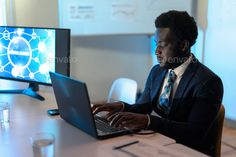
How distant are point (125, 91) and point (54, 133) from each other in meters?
0.98

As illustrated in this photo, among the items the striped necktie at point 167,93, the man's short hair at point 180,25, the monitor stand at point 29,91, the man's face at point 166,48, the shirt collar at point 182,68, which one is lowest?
the monitor stand at point 29,91

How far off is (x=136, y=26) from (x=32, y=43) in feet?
4.87

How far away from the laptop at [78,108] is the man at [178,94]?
0.19 feet

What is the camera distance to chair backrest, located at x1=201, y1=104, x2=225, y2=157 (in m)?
1.58

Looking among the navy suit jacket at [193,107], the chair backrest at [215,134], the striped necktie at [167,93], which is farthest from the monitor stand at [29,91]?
the chair backrest at [215,134]

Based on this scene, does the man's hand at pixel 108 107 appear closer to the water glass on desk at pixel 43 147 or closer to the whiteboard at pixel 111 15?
the water glass on desk at pixel 43 147

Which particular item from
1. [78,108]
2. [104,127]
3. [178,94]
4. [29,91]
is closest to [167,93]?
[178,94]

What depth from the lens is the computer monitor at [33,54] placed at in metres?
1.94

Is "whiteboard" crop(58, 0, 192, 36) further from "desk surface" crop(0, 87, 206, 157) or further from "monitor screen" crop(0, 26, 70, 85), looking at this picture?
"desk surface" crop(0, 87, 206, 157)

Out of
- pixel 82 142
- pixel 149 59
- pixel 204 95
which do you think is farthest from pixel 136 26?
pixel 82 142

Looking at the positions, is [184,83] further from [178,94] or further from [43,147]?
[43,147]

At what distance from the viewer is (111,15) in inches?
128

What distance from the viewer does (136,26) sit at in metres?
3.33

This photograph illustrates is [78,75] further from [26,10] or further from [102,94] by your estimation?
[26,10]
